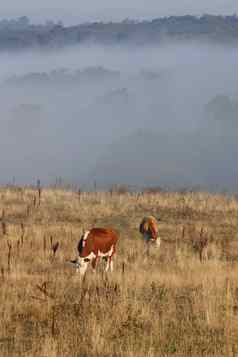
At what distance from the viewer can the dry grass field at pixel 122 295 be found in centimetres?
941

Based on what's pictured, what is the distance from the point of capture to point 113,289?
40.5 feet

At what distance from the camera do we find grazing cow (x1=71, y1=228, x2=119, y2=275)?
15.2 m

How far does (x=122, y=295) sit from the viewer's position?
1194cm

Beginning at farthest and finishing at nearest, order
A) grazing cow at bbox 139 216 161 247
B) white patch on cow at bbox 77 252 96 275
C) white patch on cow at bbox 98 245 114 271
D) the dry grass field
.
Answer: grazing cow at bbox 139 216 161 247 < white patch on cow at bbox 98 245 114 271 < white patch on cow at bbox 77 252 96 275 < the dry grass field

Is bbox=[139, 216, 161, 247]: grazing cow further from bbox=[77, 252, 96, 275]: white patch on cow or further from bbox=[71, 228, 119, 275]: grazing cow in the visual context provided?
bbox=[77, 252, 96, 275]: white patch on cow

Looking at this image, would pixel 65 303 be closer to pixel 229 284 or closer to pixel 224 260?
pixel 229 284

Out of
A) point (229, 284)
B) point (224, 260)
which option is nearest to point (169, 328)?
point (229, 284)

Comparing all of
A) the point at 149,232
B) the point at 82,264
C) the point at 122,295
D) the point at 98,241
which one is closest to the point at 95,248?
the point at 98,241

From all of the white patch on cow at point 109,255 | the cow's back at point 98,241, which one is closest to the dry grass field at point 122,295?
the white patch on cow at point 109,255

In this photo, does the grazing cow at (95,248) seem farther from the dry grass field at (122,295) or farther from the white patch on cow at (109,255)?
the dry grass field at (122,295)

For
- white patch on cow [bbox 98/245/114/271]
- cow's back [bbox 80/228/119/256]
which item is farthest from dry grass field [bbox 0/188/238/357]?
cow's back [bbox 80/228/119/256]

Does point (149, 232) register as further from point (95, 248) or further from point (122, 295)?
point (122, 295)

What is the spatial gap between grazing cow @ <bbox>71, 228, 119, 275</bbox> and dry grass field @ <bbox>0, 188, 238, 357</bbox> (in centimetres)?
25

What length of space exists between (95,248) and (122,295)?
13.0 ft
